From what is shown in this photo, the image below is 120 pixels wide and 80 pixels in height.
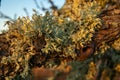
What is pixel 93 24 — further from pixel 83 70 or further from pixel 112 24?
pixel 83 70

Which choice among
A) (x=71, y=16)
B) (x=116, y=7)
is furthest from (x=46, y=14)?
(x=116, y=7)

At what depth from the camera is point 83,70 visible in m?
4.29

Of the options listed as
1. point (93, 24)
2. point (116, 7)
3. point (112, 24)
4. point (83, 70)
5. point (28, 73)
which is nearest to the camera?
point (83, 70)

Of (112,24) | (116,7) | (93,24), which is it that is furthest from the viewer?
(116,7)

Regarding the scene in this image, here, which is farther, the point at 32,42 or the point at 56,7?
the point at 56,7

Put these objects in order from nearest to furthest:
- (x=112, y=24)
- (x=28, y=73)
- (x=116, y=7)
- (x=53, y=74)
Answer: (x=53, y=74), (x=28, y=73), (x=112, y=24), (x=116, y=7)

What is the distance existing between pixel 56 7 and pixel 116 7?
192 cm

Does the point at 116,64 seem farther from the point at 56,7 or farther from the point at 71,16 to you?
the point at 56,7

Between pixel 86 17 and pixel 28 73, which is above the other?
pixel 86 17

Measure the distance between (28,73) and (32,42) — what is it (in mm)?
848

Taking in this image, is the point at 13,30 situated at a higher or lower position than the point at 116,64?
higher

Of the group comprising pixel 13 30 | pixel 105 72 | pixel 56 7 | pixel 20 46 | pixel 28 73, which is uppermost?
pixel 56 7

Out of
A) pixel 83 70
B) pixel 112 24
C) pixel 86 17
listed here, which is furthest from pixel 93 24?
pixel 83 70

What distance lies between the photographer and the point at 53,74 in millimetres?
4004
